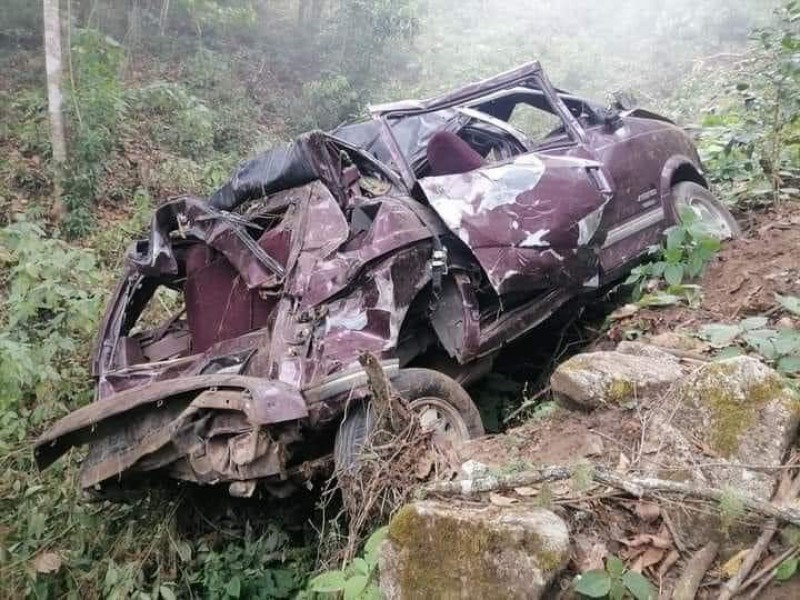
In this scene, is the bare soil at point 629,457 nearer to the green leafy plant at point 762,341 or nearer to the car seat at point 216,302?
the green leafy plant at point 762,341

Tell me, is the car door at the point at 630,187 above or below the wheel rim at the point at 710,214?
above

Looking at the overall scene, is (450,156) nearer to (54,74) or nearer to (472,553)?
(472,553)

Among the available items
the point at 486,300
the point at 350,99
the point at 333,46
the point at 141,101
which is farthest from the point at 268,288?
the point at 333,46

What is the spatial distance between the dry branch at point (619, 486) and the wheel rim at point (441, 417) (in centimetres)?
98

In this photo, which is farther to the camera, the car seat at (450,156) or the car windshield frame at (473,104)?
the car windshield frame at (473,104)

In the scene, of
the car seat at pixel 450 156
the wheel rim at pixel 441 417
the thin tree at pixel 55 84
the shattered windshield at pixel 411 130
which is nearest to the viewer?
the wheel rim at pixel 441 417

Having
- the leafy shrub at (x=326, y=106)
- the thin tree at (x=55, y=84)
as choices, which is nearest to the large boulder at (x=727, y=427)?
the thin tree at (x=55, y=84)

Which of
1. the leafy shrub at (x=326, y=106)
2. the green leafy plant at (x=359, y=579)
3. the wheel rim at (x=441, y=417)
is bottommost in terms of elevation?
the wheel rim at (x=441, y=417)

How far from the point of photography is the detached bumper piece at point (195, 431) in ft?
9.84

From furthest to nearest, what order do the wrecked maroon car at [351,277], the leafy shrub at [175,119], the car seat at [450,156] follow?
the leafy shrub at [175,119], the car seat at [450,156], the wrecked maroon car at [351,277]

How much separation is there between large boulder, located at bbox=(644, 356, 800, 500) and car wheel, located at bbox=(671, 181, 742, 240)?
304 cm

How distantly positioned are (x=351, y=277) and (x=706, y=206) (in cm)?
338

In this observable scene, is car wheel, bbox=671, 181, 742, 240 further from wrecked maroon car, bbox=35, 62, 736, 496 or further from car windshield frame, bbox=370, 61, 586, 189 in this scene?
car windshield frame, bbox=370, 61, 586, 189

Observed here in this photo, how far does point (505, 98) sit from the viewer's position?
214 inches
